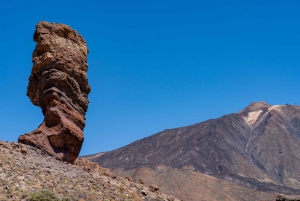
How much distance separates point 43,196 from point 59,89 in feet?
25.5

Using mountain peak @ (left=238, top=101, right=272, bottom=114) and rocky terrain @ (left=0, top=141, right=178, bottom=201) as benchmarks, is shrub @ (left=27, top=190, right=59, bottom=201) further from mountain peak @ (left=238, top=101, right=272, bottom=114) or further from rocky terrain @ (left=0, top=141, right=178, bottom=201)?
mountain peak @ (left=238, top=101, right=272, bottom=114)

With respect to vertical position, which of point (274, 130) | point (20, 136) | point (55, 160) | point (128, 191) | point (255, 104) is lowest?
point (128, 191)

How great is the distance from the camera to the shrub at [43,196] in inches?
484

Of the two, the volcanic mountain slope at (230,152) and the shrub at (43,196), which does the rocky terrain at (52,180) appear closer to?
the shrub at (43,196)

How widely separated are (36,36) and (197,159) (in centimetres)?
8312

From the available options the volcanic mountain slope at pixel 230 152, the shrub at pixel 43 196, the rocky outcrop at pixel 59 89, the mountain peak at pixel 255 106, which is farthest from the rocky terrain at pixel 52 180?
the mountain peak at pixel 255 106

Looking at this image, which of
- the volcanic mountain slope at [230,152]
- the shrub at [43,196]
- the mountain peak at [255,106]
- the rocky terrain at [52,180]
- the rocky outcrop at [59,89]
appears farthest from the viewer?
the mountain peak at [255,106]

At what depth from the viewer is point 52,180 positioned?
14812mm

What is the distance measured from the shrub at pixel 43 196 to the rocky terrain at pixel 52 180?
0.38 m

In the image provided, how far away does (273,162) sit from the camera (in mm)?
110688

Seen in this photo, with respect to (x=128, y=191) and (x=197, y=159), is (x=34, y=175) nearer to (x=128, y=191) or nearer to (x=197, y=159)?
(x=128, y=191)

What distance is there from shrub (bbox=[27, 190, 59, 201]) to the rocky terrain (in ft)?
Result: 1.24

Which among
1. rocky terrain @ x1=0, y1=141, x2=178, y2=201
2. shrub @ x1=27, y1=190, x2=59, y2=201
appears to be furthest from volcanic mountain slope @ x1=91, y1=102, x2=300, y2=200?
shrub @ x1=27, y1=190, x2=59, y2=201

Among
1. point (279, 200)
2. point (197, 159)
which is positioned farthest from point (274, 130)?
point (279, 200)
